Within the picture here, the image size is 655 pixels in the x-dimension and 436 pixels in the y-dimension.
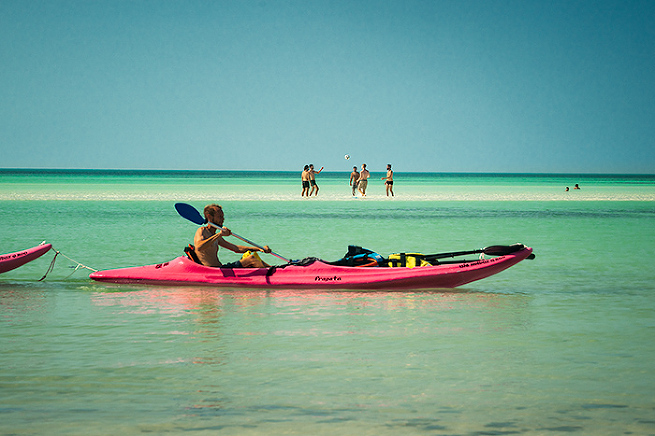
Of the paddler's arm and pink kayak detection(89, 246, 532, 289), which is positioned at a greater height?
the paddler's arm

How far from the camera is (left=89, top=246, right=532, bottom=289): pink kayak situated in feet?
35.4

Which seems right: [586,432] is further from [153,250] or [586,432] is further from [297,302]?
[153,250]

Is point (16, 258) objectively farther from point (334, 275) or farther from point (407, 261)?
point (407, 261)

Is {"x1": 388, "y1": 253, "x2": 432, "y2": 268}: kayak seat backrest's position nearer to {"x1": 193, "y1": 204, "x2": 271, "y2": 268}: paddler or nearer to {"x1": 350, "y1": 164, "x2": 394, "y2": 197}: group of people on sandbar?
Result: {"x1": 193, "y1": 204, "x2": 271, "y2": 268}: paddler

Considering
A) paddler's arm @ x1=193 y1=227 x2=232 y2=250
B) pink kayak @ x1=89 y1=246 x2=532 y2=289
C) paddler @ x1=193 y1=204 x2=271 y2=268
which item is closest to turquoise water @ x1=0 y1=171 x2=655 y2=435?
pink kayak @ x1=89 y1=246 x2=532 y2=289

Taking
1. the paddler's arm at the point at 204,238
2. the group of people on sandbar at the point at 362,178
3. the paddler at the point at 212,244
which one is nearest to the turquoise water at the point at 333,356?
the paddler at the point at 212,244

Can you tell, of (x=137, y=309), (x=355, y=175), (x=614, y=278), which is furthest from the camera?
(x=355, y=175)

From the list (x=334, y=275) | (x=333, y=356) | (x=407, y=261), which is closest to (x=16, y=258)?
(x=334, y=275)

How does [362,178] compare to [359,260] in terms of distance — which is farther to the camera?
[362,178]

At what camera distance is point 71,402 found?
571 centimetres

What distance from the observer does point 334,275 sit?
10.9 metres

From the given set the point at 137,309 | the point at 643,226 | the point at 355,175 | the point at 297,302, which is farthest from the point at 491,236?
the point at 355,175

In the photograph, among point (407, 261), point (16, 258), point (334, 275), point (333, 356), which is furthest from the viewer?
point (16, 258)

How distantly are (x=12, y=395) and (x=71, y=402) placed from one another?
1.85 ft
